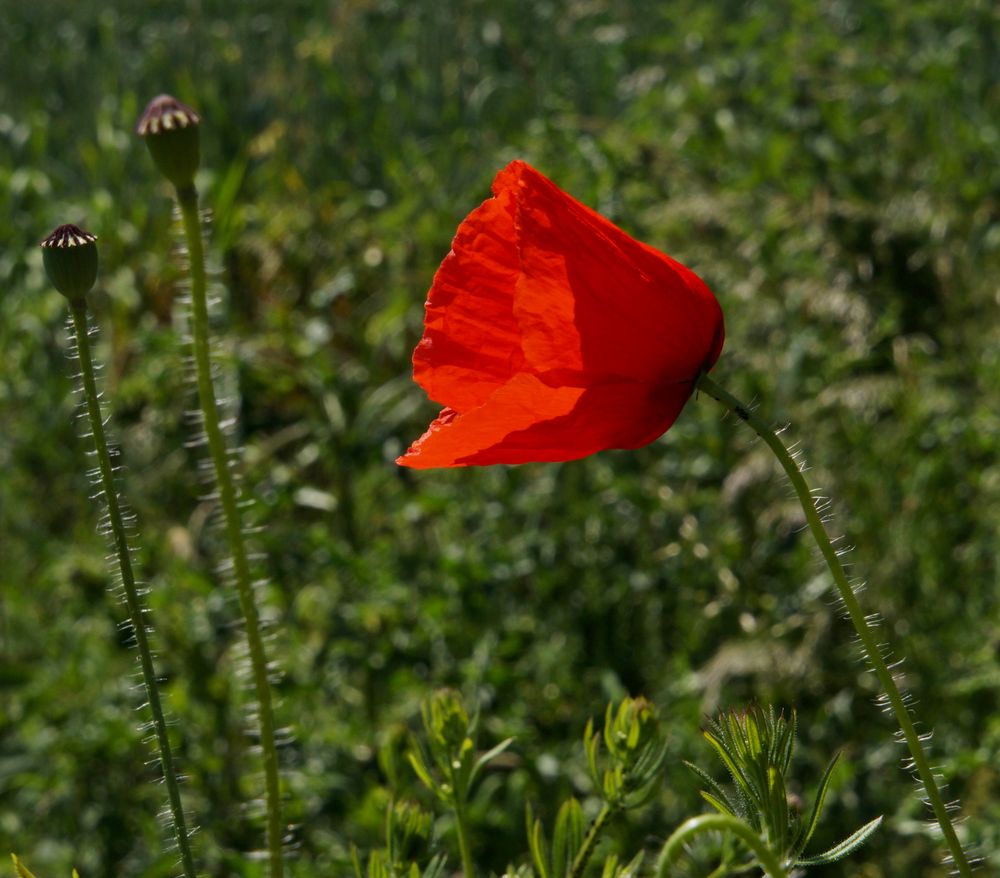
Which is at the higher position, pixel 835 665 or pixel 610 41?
pixel 610 41

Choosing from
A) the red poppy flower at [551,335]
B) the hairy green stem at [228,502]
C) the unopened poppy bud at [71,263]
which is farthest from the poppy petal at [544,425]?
the unopened poppy bud at [71,263]

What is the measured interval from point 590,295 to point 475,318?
96mm

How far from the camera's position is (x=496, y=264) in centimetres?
98

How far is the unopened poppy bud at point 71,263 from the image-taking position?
810 mm

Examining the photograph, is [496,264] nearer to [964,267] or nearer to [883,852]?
[883,852]

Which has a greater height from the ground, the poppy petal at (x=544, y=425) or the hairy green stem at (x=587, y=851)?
the poppy petal at (x=544, y=425)

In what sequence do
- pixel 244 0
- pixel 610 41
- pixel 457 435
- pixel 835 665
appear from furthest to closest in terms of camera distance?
pixel 244 0 → pixel 610 41 → pixel 835 665 → pixel 457 435

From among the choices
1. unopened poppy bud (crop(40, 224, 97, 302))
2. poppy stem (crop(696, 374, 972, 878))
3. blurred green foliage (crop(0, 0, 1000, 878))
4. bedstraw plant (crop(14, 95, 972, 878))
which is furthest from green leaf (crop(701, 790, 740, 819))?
blurred green foliage (crop(0, 0, 1000, 878))

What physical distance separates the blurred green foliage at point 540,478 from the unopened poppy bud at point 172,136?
0.84 metres

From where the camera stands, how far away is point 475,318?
978 mm

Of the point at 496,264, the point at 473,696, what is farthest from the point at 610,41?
the point at 496,264

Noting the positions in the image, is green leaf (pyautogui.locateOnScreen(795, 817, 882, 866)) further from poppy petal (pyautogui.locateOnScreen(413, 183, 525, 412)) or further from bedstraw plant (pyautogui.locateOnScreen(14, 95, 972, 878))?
poppy petal (pyautogui.locateOnScreen(413, 183, 525, 412))

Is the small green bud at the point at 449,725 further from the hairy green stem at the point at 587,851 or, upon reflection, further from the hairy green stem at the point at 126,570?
the hairy green stem at the point at 126,570

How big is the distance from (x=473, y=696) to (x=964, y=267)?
1383 millimetres
